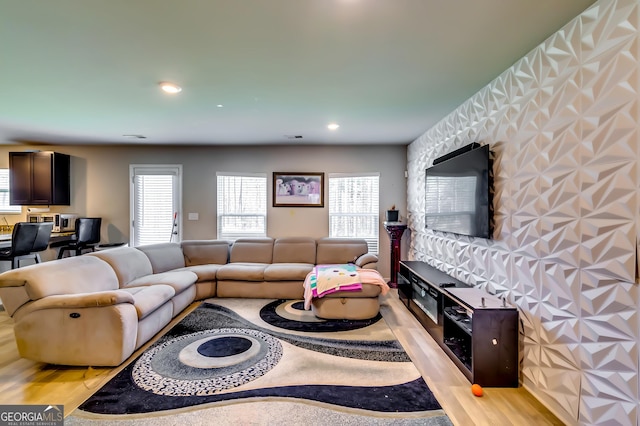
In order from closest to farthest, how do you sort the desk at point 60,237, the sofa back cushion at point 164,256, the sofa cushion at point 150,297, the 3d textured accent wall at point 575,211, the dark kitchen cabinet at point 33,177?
the 3d textured accent wall at point 575,211 → the sofa cushion at point 150,297 → the sofa back cushion at point 164,256 → the desk at point 60,237 → the dark kitchen cabinet at point 33,177

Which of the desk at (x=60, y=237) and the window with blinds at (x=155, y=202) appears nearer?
the desk at (x=60, y=237)

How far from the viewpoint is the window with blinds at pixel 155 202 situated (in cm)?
512

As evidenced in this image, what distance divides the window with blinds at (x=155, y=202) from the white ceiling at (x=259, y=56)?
1.54m

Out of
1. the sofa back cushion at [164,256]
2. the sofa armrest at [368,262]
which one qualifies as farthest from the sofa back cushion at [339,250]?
the sofa back cushion at [164,256]

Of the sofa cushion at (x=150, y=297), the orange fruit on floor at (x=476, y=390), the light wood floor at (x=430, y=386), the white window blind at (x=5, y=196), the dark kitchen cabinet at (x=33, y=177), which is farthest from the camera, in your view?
the white window blind at (x=5, y=196)

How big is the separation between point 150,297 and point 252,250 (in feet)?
6.74

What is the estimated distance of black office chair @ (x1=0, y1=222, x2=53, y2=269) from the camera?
355cm

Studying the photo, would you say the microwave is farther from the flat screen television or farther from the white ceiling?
the flat screen television

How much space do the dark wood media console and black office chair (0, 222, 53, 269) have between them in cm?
502

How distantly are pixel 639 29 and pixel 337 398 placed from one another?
2.67 metres

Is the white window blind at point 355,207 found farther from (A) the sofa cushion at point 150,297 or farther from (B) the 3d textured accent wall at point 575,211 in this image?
(A) the sofa cushion at point 150,297

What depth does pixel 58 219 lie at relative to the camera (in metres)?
4.71

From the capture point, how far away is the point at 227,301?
3.96 meters

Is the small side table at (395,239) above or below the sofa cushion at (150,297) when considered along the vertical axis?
above
